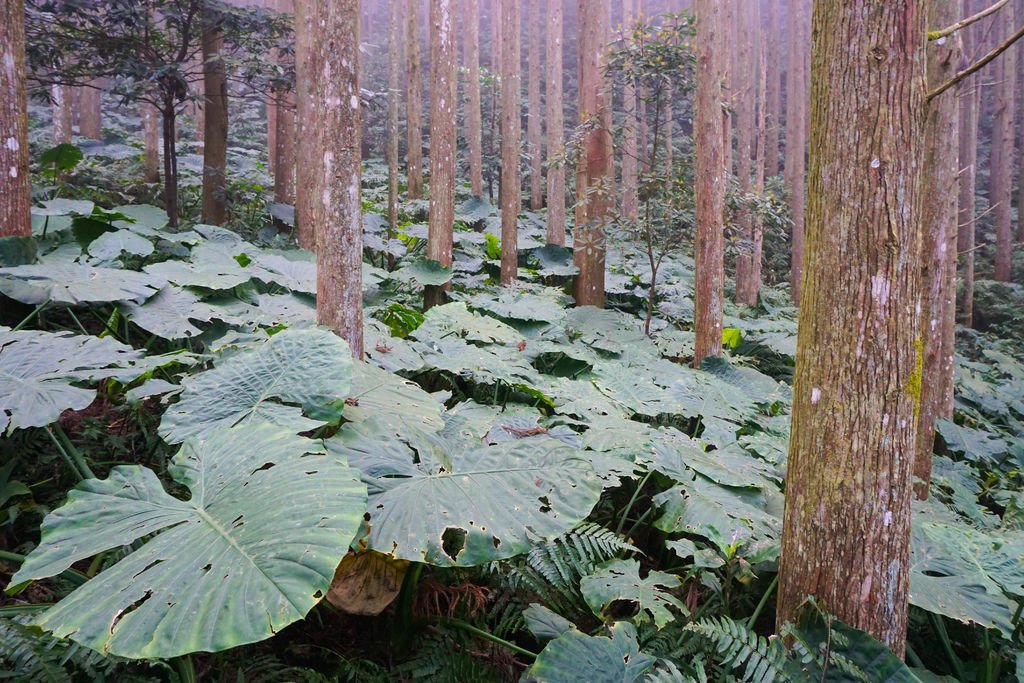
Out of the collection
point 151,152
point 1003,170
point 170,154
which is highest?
point 1003,170

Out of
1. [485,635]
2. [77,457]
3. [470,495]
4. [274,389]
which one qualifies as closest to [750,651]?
[485,635]

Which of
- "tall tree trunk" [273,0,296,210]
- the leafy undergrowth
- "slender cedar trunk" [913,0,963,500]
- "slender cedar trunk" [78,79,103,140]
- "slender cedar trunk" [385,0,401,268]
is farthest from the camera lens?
"slender cedar trunk" [78,79,103,140]

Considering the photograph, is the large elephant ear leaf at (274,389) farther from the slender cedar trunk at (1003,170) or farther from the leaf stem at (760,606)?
the slender cedar trunk at (1003,170)

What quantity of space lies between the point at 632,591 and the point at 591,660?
20.5 inches

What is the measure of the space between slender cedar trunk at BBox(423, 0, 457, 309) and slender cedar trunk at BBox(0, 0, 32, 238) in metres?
4.00

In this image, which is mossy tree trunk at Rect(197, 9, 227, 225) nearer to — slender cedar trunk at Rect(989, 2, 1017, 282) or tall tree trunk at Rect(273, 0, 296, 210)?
tall tree trunk at Rect(273, 0, 296, 210)

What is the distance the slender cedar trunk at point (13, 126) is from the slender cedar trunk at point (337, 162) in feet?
8.24

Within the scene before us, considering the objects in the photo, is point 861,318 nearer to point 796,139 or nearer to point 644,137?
point 644,137

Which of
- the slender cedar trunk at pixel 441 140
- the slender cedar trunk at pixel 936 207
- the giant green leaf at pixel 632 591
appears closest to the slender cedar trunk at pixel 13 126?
the slender cedar trunk at pixel 441 140

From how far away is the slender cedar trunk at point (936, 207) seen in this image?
13.9 feet

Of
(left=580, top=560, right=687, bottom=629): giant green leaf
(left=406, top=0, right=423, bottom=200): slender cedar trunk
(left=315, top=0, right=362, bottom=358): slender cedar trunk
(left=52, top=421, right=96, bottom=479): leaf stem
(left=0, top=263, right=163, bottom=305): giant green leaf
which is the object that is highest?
(left=406, top=0, right=423, bottom=200): slender cedar trunk

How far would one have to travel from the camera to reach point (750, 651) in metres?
1.99

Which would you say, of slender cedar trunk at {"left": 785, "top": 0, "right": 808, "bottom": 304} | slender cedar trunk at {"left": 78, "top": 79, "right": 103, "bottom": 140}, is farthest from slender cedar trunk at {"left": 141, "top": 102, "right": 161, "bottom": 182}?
slender cedar trunk at {"left": 785, "top": 0, "right": 808, "bottom": 304}

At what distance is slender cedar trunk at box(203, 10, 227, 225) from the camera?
885 cm
